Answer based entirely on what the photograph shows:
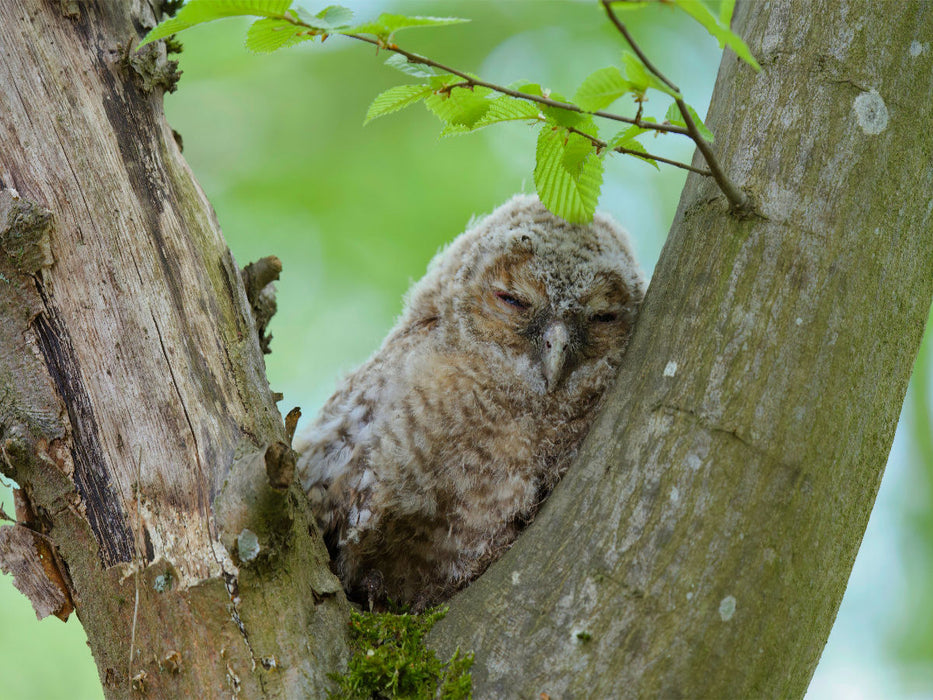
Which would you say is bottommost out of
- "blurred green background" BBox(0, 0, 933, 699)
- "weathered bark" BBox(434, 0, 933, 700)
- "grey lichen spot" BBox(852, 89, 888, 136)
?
"weathered bark" BBox(434, 0, 933, 700)

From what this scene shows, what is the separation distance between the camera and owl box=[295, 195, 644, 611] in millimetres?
2207

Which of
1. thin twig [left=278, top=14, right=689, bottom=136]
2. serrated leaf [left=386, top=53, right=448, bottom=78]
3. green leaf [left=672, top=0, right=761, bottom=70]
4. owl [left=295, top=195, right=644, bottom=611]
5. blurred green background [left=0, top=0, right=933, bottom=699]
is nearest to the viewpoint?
green leaf [left=672, top=0, right=761, bottom=70]

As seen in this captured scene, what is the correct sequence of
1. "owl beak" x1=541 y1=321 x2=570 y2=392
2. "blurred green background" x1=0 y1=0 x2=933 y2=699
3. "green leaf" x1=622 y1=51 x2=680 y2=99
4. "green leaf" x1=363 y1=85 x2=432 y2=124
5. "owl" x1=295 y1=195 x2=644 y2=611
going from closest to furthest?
"green leaf" x1=622 y1=51 x2=680 y2=99 → "green leaf" x1=363 y1=85 x2=432 y2=124 → "owl" x1=295 y1=195 x2=644 y2=611 → "owl beak" x1=541 y1=321 x2=570 y2=392 → "blurred green background" x1=0 y1=0 x2=933 y2=699

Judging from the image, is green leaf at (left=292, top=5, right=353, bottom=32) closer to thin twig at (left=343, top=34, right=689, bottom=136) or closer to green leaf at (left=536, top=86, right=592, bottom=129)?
thin twig at (left=343, top=34, right=689, bottom=136)

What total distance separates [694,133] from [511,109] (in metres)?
0.43

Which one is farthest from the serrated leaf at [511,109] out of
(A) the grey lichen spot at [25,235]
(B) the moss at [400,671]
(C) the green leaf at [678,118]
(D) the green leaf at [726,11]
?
(B) the moss at [400,671]

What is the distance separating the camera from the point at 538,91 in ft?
5.29

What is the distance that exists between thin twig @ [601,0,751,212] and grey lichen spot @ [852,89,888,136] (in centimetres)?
31

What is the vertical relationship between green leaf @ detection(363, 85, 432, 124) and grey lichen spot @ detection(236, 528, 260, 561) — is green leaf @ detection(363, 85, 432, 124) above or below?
above

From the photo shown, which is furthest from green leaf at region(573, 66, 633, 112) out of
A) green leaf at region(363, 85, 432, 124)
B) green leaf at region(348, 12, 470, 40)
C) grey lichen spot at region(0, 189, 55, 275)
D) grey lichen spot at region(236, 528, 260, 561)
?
grey lichen spot at region(0, 189, 55, 275)

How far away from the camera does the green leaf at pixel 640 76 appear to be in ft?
4.47

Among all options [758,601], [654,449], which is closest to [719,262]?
[654,449]

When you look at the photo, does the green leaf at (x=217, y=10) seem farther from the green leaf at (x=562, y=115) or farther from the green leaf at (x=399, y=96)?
the green leaf at (x=562, y=115)

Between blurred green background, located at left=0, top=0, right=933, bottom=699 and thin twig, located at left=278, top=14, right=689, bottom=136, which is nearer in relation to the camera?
thin twig, located at left=278, top=14, right=689, bottom=136
